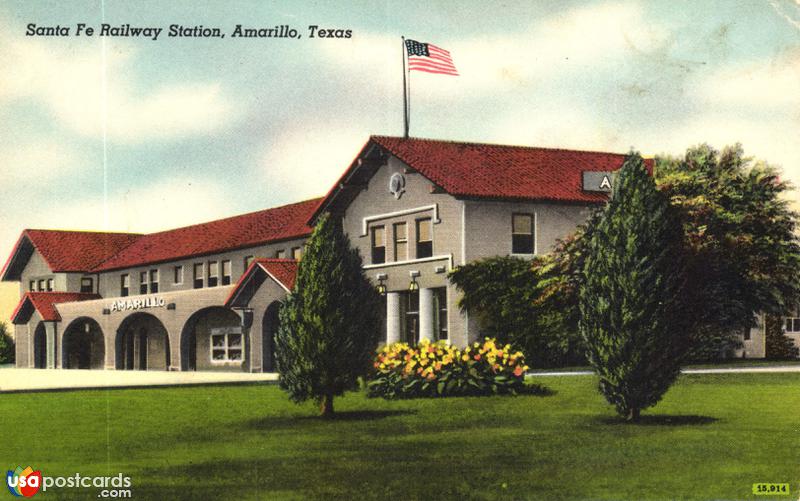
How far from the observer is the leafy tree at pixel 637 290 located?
2073 centimetres

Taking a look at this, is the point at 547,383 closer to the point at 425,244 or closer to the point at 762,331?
the point at 425,244

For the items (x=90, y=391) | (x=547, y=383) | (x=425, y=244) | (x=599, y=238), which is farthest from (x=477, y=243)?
(x=599, y=238)

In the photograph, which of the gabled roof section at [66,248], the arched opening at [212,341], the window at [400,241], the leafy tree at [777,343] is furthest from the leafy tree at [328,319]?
the gabled roof section at [66,248]

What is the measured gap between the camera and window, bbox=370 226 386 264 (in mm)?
40531

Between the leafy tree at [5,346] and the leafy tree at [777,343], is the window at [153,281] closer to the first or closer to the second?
the leafy tree at [5,346]

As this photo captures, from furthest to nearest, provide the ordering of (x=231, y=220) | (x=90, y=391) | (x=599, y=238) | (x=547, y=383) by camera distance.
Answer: (x=231, y=220) < (x=90, y=391) < (x=547, y=383) < (x=599, y=238)

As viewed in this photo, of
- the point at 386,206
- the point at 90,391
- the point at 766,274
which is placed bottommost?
the point at 90,391

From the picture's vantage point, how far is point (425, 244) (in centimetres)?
3941

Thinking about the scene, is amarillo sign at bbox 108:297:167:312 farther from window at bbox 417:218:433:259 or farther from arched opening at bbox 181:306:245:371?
window at bbox 417:218:433:259

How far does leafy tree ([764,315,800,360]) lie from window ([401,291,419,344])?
18339 mm

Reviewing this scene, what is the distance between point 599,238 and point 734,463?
5.31 meters

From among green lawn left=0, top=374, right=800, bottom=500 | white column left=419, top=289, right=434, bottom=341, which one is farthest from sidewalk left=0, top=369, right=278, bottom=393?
green lawn left=0, top=374, right=800, bottom=500

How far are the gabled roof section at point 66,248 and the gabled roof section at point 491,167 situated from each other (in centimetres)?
2439

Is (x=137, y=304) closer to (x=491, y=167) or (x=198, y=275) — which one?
(x=198, y=275)
